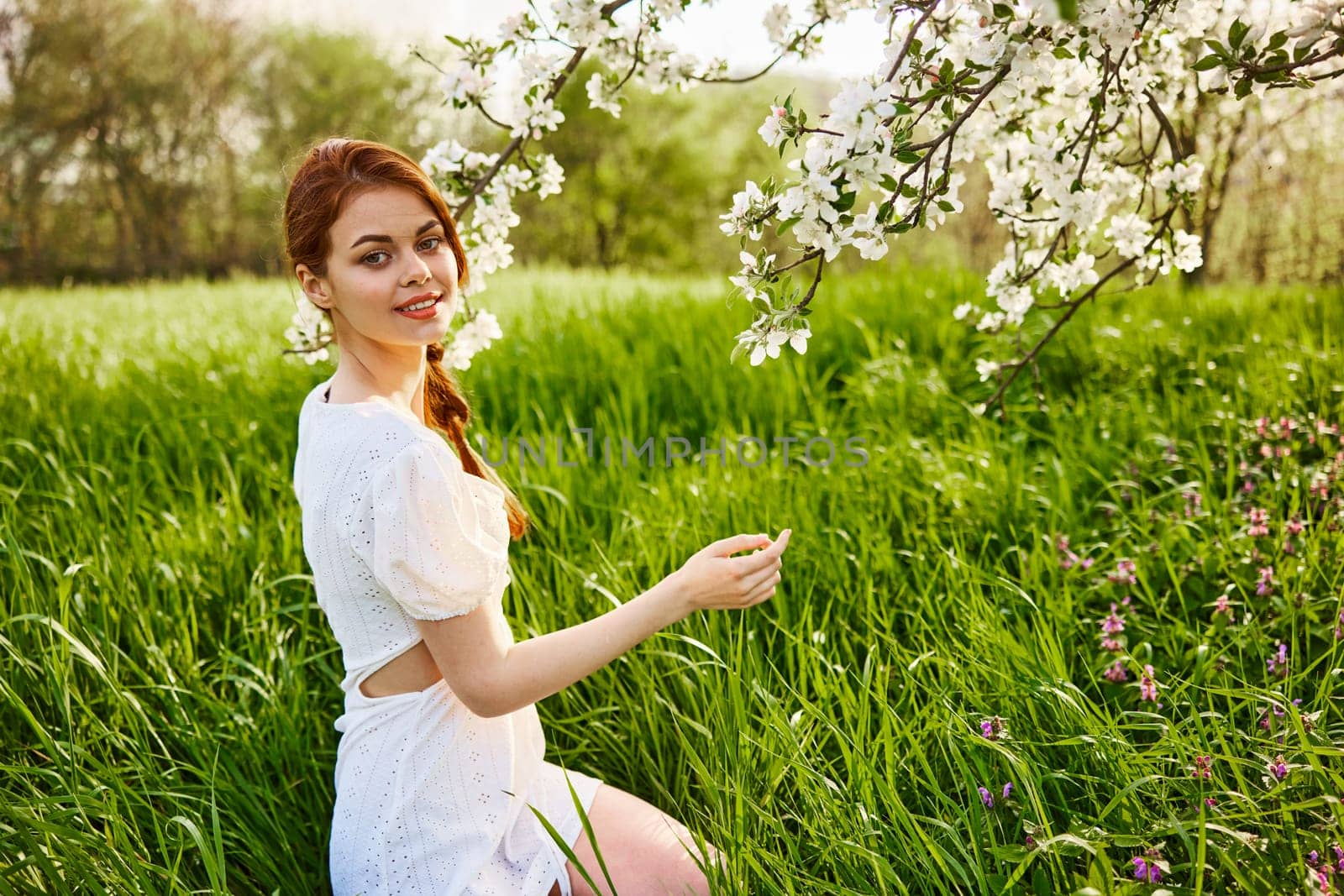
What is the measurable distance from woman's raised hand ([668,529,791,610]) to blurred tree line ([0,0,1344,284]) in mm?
8794

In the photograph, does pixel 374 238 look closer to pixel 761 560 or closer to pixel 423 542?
pixel 423 542

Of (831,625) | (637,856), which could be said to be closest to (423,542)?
(637,856)

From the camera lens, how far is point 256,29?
20.2 metres

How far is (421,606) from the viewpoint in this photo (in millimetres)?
1387

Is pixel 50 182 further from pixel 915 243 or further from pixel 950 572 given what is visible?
pixel 950 572

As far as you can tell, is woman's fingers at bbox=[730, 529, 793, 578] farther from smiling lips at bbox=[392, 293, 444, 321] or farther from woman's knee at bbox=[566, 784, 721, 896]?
smiling lips at bbox=[392, 293, 444, 321]

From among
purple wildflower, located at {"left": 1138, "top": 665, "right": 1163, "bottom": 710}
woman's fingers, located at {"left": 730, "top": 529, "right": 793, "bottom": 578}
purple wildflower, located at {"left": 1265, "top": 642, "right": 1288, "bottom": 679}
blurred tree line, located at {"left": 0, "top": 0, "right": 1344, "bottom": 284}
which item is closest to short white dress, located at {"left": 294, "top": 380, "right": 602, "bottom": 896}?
woman's fingers, located at {"left": 730, "top": 529, "right": 793, "bottom": 578}

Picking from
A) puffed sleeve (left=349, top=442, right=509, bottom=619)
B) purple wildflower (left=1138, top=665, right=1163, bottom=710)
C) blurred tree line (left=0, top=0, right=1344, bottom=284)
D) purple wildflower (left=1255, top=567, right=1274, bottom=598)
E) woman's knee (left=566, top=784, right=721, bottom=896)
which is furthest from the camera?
blurred tree line (left=0, top=0, right=1344, bottom=284)

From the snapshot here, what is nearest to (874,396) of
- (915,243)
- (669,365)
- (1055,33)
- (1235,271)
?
(669,365)

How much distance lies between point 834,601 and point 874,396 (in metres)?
1.40

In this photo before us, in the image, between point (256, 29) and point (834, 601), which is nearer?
point (834, 601)

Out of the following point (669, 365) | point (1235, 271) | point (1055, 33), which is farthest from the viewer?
point (1235, 271)

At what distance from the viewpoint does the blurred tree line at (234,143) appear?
53.9 feet

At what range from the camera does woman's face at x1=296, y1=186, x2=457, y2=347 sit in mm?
1550
